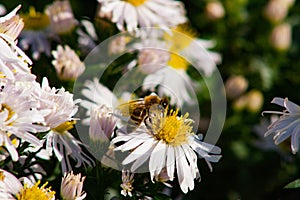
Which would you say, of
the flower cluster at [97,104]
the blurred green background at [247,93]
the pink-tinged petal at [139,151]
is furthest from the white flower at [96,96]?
the blurred green background at [247,93]

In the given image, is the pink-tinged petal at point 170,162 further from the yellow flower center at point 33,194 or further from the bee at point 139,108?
the yellow flower center at point 33,194

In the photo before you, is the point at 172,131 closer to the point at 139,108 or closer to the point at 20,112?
the point at 139,108

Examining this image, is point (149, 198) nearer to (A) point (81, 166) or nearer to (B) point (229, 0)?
(A) point (81, 166)

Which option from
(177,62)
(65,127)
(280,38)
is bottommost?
(280,38)

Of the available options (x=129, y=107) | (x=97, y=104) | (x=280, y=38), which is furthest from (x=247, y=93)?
(x=129, y=107)

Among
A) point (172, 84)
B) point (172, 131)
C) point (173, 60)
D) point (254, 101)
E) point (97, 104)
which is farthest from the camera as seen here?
point (254, 101)

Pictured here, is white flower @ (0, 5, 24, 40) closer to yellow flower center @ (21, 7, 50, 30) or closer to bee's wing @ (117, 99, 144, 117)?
bee's wing @ (117, 99, 144, 117)

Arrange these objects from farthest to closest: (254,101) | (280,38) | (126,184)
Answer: (280,38), (254,101), (126,184)

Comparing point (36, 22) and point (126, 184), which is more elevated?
point (126, 184)
